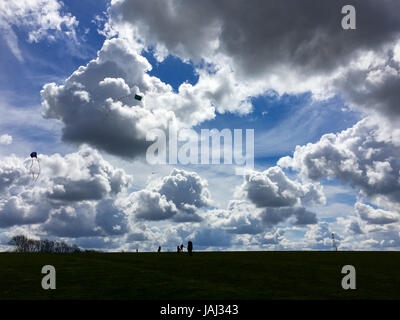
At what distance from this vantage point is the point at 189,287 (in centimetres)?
2555

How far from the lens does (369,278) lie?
30.1m

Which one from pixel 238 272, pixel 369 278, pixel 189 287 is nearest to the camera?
pixel 189 287
